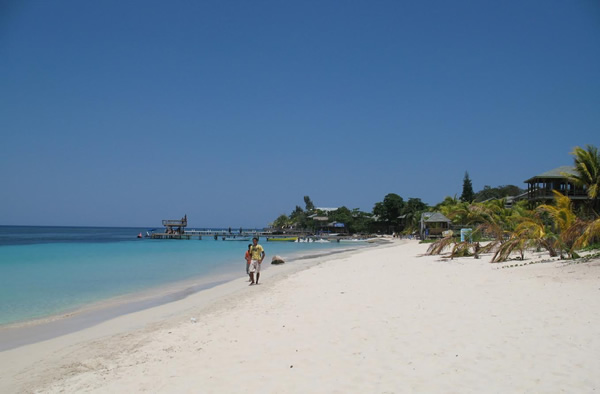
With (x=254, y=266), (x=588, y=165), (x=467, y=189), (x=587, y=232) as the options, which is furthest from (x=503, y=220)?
(x=467, y=189)

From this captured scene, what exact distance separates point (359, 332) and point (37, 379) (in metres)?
4.03

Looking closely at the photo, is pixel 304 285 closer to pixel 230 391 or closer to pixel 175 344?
pixel 175 344

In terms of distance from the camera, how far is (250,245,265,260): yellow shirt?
36.8 feet

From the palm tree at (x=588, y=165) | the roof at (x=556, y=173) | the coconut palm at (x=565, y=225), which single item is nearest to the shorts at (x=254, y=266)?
the coconut palm at (x=565, y=225)

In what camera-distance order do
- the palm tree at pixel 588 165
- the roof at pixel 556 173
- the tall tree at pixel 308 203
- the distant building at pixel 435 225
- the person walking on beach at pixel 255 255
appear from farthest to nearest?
the tall tree at pixel 308 203 → the distant building at pixel 435 225 → the roof at pixel 556 173 → the palm tree at pixel 588 165 → the person walking on beach at pixel 255 255

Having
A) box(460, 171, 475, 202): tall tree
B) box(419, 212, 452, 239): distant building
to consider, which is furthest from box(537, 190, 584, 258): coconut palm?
box(460, 171, 475, 202): tall tree

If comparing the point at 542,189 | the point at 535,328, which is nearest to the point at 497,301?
the point at 535,328

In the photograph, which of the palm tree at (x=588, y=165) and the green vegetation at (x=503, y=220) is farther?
the palm tree at (x=588, y=165)

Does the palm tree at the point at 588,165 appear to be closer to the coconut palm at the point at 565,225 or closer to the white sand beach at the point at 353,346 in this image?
the coconut palm at the point at 565,225

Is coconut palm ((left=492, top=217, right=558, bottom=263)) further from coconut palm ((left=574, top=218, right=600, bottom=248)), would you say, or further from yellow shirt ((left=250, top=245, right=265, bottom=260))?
yellow shirt ((left=250, top=245, right=265, bottom=260))

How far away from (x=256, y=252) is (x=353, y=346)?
257 inches

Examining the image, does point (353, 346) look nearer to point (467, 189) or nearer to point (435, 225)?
point (435, 225)

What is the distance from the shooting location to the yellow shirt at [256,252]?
442 inches

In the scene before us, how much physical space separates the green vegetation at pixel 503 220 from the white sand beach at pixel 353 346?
3575 mm
